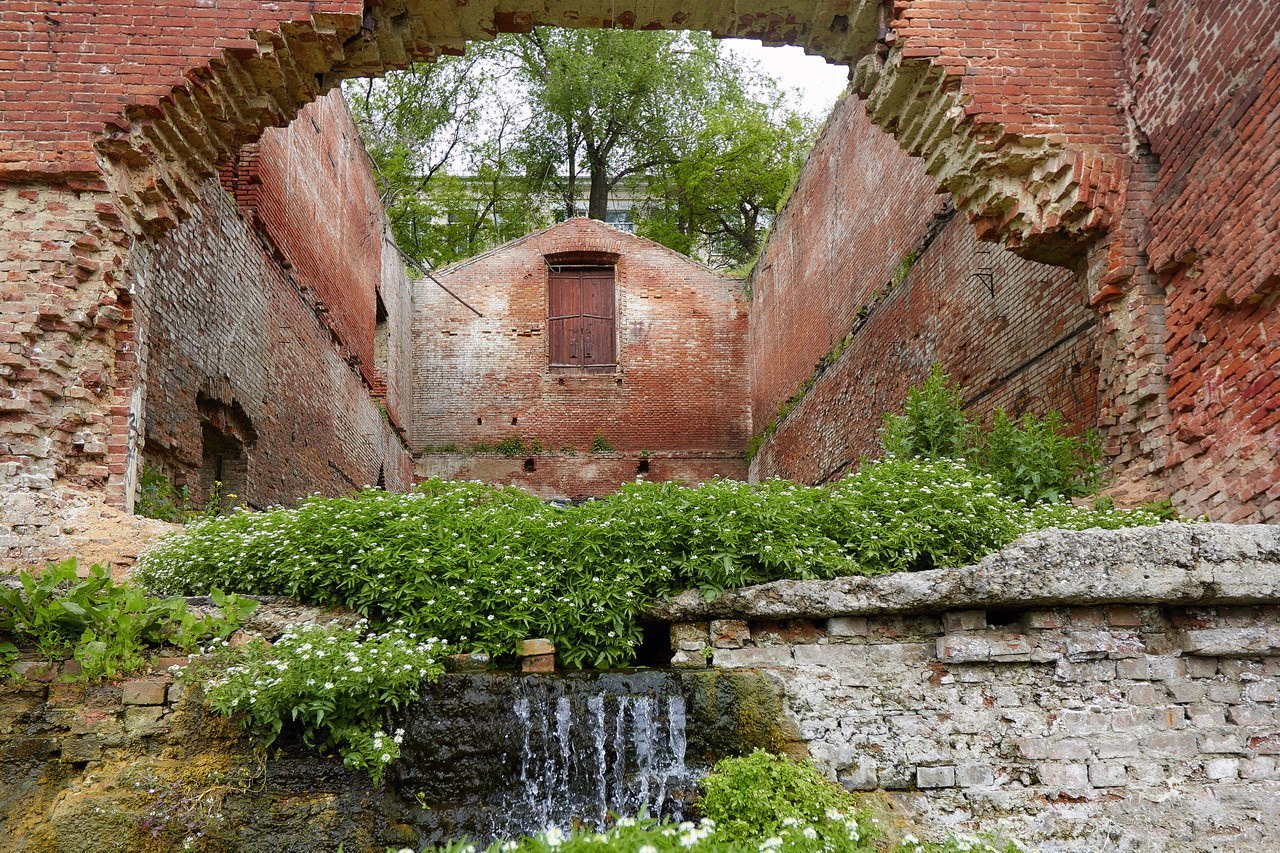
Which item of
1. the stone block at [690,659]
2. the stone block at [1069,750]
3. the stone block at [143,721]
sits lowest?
the stone block at [1069,750]

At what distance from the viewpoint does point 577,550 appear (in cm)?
608

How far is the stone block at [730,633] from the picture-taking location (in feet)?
18.5

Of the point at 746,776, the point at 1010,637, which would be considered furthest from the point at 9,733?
the point at 1010,637

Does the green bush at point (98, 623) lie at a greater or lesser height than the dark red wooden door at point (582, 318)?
lesser

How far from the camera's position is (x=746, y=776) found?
15.8 feet

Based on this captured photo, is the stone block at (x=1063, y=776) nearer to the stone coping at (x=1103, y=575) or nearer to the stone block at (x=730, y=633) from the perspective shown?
the stone coping at (x=1103, y=575)

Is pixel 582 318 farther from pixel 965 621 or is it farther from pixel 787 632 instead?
pixel 965 621

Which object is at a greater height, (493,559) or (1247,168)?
(1247,168)

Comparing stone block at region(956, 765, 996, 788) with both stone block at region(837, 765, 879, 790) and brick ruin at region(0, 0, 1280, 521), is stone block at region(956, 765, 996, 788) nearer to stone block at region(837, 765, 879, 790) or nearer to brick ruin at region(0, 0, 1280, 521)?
stone block at region(837, 765, 879, 790)

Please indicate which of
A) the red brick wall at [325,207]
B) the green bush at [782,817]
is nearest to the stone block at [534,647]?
the green bush at [782,817]

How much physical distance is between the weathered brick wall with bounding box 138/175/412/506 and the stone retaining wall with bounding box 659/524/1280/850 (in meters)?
5.76

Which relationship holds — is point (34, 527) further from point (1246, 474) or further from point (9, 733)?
point (1246, 474)

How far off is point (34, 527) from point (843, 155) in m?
11.9

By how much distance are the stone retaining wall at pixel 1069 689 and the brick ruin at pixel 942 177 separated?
4.25 feet
